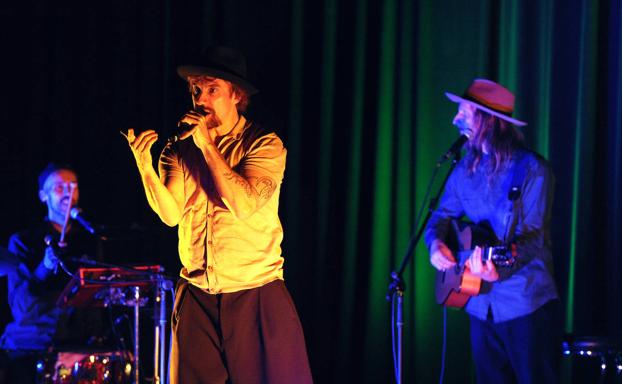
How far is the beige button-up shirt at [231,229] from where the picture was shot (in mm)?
2789

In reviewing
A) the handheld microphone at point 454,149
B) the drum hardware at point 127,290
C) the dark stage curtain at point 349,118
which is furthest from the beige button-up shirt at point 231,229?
the dark stage curtain at point 349,118

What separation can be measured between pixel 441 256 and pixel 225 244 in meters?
1.34

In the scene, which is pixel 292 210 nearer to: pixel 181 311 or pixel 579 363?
pixel 579 363

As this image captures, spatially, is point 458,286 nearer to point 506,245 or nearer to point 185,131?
point 506,245

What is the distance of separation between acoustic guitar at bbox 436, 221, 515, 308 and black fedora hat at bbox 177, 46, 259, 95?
1.25 m

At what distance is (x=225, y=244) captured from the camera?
2805 mm

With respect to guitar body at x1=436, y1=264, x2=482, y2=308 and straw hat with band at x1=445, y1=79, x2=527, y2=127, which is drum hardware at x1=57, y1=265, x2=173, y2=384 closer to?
guitar body at x1=436, y1=264, x2=482, y2=308

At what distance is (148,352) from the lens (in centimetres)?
537

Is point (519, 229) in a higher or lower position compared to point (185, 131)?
lower

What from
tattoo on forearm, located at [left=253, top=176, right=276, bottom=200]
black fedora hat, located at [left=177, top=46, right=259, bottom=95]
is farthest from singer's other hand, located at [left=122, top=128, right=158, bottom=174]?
tattoo on forearm, located at [left=253, top=176, right=276, bottom=200]

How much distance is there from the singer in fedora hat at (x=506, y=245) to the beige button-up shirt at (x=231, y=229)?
41.0 inches

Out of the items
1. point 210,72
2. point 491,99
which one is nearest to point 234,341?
point 210,72

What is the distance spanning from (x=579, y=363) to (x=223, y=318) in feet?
8.19

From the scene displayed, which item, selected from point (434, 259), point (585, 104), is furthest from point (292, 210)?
point (585, 104)
